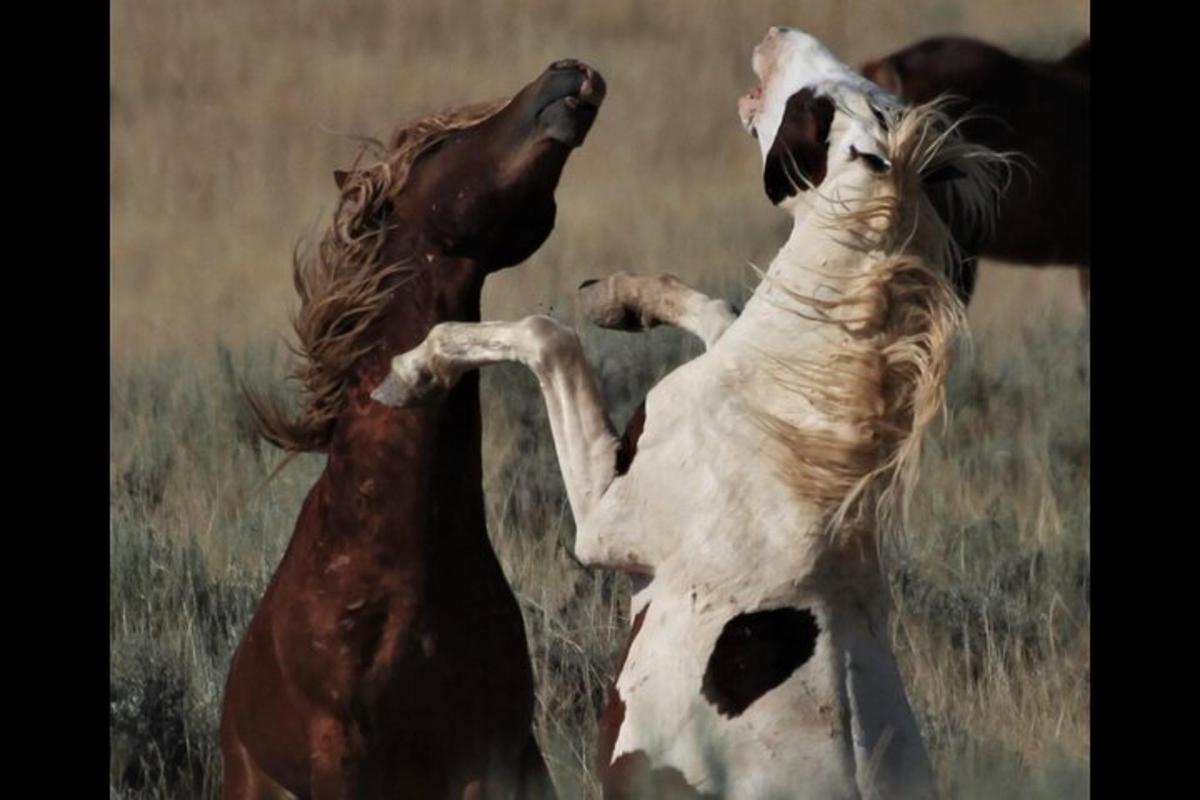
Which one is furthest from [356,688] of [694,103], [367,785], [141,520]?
[694,103]

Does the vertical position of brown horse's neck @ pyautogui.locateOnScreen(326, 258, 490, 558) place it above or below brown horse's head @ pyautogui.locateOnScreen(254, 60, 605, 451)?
below

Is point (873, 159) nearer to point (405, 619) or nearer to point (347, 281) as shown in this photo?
point (347, 281)

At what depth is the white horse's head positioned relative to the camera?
521 cm

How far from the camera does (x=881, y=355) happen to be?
16.8ft

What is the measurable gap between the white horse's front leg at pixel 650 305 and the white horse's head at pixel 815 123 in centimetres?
45

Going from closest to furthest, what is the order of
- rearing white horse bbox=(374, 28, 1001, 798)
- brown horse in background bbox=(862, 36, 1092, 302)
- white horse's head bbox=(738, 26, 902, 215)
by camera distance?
rearing white horse bbox=(374, 28, 1001, 798)
white horse's head bbox=(738, 26, 902, 215)
brown horse in background bbox=(862, 36, 1092, 302)

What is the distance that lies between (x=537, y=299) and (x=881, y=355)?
4085 millimetres

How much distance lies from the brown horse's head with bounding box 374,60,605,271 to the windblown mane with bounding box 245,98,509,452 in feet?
0.10

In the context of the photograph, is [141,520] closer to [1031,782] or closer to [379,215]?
[379,215]

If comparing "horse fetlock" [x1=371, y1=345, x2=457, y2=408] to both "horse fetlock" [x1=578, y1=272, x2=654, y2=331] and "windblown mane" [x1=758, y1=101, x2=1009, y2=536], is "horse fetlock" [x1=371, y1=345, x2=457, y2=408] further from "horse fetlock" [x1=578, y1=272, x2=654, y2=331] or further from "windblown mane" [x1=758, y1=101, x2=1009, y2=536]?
"windblown mane" [x1=758, y1=101, x2=1009, y2=536]

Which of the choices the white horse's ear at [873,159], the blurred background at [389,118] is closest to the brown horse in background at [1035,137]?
the blurred background at [389,118]

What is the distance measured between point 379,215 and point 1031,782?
1.79 m

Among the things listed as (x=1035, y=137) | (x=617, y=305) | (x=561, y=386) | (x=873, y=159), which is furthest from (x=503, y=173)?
(x=1035, y=137)

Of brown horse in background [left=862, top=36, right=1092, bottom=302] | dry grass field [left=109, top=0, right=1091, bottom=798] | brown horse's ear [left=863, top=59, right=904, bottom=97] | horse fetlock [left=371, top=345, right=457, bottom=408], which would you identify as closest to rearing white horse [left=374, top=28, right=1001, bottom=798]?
horse fetlock [left=371, top=345, right=457, bottom=408]
